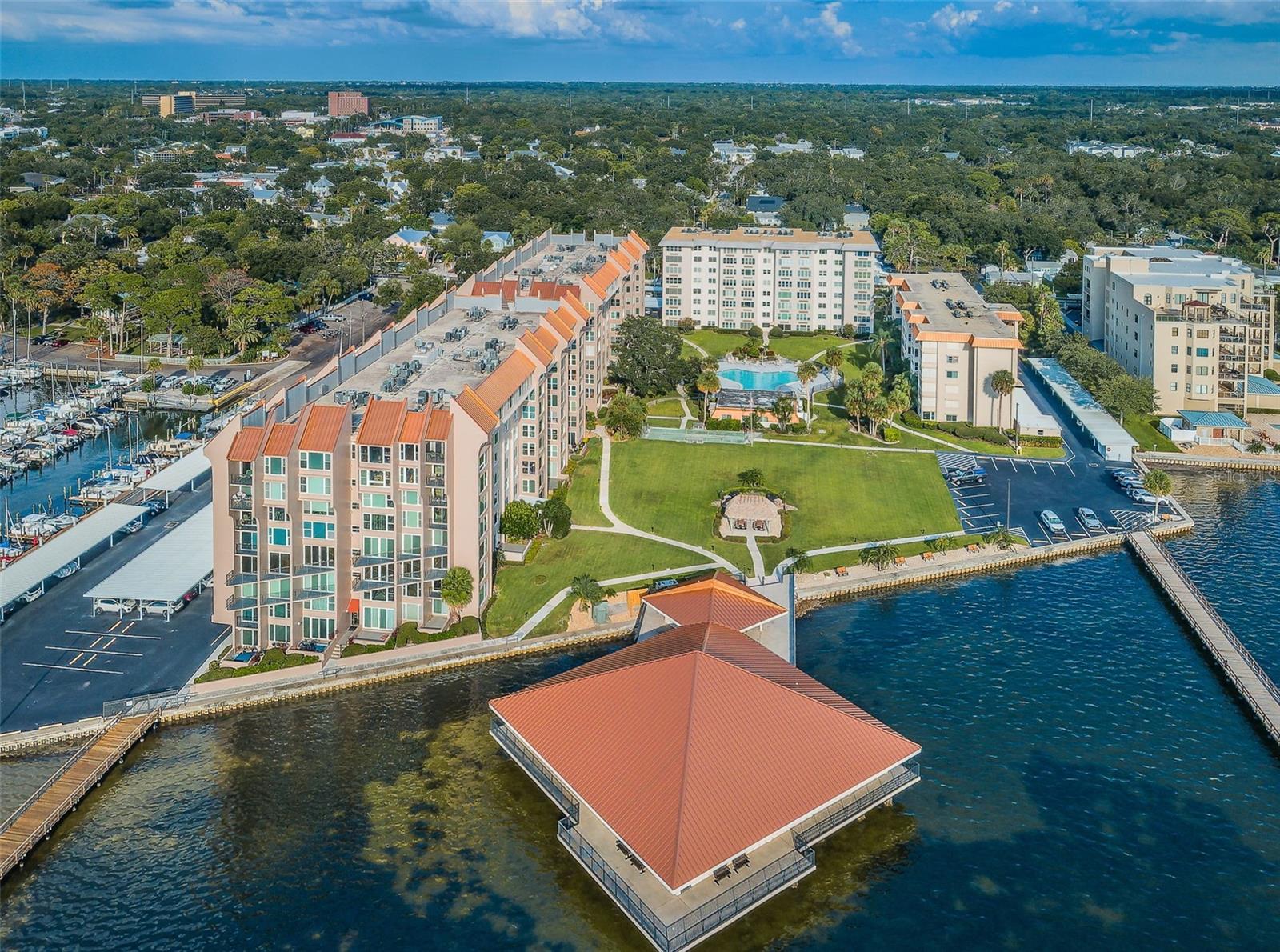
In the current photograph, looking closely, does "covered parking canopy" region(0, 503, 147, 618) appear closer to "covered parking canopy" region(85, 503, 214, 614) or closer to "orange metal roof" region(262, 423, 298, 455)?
"covered parking canopy" region(85, 503, 214, 614)

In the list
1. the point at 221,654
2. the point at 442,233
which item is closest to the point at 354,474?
the point at 221,654

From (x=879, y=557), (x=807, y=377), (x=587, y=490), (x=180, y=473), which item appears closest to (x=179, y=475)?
(x=180, y=473)

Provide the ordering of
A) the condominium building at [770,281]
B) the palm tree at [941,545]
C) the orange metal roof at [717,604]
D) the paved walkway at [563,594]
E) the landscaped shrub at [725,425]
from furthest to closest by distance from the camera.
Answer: the condominium building at [770,281], the landscaped shrub at [725,425], the palm tree at [941,545], the paved walkway at [563,594], the orange metal roof at [717,604]

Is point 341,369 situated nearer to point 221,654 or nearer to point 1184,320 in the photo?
point 221,654

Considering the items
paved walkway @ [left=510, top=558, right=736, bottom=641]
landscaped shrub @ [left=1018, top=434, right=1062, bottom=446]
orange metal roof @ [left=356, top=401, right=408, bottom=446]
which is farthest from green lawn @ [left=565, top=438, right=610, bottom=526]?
landscaped shrub @ [left=1018, top=434, right=1062, bottom=446]

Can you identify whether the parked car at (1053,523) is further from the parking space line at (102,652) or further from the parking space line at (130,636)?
the parking space line at (102,652)

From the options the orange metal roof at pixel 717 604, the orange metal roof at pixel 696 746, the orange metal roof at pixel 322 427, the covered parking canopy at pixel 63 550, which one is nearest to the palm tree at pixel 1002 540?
the orange metal roof at pixel 717 604

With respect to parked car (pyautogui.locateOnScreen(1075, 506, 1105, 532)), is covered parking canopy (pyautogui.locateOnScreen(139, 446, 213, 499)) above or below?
above
